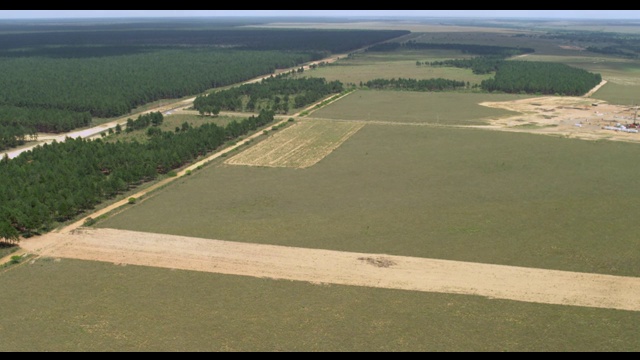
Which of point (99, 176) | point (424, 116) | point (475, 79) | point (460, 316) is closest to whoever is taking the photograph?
point (460, 316)

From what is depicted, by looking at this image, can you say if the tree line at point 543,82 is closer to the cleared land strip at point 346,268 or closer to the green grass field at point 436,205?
the green grass field at point 436,205

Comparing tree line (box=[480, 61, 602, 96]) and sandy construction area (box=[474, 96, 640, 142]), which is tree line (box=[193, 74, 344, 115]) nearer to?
sandy construction area (box=[474, 96, 640, 142])

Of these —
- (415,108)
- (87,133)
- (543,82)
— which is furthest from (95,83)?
(543,82)

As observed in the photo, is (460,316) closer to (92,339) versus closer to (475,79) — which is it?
(92,339)

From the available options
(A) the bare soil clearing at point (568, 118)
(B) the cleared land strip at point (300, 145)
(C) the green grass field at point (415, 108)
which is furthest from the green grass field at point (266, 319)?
(C) the green grass field at point (415, 108)

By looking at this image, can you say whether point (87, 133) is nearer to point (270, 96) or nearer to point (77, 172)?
point (77, 172)

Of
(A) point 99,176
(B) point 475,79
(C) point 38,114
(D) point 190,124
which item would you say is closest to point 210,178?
(A) point 99,176
